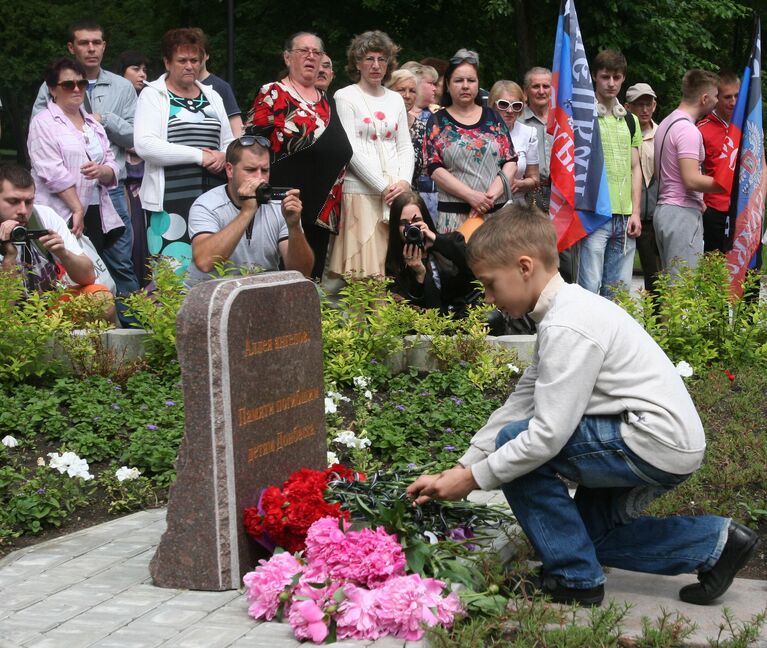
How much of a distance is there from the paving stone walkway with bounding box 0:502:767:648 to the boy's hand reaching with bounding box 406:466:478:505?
55cm

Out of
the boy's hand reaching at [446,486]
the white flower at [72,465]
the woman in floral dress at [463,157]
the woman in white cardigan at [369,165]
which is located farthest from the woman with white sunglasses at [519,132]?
the boy's hand reaching at [446,486]

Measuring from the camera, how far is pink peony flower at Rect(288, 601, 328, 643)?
3674 mm

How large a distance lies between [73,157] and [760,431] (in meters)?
5.24

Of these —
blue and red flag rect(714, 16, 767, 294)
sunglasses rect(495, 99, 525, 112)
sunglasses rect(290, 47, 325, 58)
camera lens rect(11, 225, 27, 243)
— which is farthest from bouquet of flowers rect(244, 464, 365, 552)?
blue and red flag rect(714, 16, 767, 294)

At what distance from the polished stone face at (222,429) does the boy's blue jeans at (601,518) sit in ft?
2.92

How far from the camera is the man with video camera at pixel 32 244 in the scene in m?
7.58

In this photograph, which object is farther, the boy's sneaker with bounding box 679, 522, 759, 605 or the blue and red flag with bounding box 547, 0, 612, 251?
the blue and red flag with bounding box 547, 0, 612, 251

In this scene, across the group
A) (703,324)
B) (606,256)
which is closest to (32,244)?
(703,324)

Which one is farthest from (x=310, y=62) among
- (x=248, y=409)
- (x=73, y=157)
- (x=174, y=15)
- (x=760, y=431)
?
(x=174, y=15)

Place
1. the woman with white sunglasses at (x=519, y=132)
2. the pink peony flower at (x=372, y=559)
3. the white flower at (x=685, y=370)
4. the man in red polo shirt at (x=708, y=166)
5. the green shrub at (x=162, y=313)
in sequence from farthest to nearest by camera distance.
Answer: the man in red polo shirt at (x=708, y=166) < the woman with white sunglasses at (x=519, y=132) < the white flower at (x=685, y=370) < the green shrub at (x=162, y=313) < the pink peony flower at (x=372, y=559)

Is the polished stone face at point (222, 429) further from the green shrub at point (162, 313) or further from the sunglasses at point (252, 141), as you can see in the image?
the sunglasses at point (252, 141)

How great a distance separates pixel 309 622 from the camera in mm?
3697

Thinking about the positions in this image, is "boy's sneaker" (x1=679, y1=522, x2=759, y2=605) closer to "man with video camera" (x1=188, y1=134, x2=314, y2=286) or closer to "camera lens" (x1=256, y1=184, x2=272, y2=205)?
"man with video camera" (x1=188, y1=134, x2=314, y2=286)

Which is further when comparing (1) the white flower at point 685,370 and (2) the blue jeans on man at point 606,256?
(2) the blue jeans on man at point 606,256
